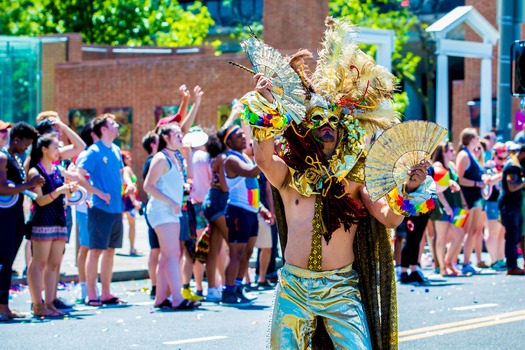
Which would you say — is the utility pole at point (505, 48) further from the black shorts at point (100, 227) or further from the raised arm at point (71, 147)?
the black shorts at point (100, 227)

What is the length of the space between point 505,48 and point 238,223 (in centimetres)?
806

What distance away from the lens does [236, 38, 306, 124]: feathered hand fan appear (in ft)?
18.7

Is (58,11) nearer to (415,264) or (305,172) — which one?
(415,264)

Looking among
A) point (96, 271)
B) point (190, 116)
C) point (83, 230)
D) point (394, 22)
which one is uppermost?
point (394, 22)

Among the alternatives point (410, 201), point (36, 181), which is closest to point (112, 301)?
point (36, 181)

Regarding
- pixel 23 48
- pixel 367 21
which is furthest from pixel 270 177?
pixel 367 21

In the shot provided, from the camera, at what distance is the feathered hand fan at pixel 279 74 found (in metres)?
5.71

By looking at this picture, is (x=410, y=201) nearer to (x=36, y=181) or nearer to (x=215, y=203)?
(x=36, y=181)

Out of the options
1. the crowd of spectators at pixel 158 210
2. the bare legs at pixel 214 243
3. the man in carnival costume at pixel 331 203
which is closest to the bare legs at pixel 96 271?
the crowd of spectators at pixel 158 210

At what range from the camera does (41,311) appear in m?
10.5

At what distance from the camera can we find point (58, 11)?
4084 cm

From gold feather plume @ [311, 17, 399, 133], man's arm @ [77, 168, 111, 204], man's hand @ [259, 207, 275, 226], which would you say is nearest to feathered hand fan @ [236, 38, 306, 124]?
gold feather plume @ [311, 17, 399, 133]

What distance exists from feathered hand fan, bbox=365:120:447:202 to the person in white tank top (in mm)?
5468

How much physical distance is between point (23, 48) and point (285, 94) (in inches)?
871
